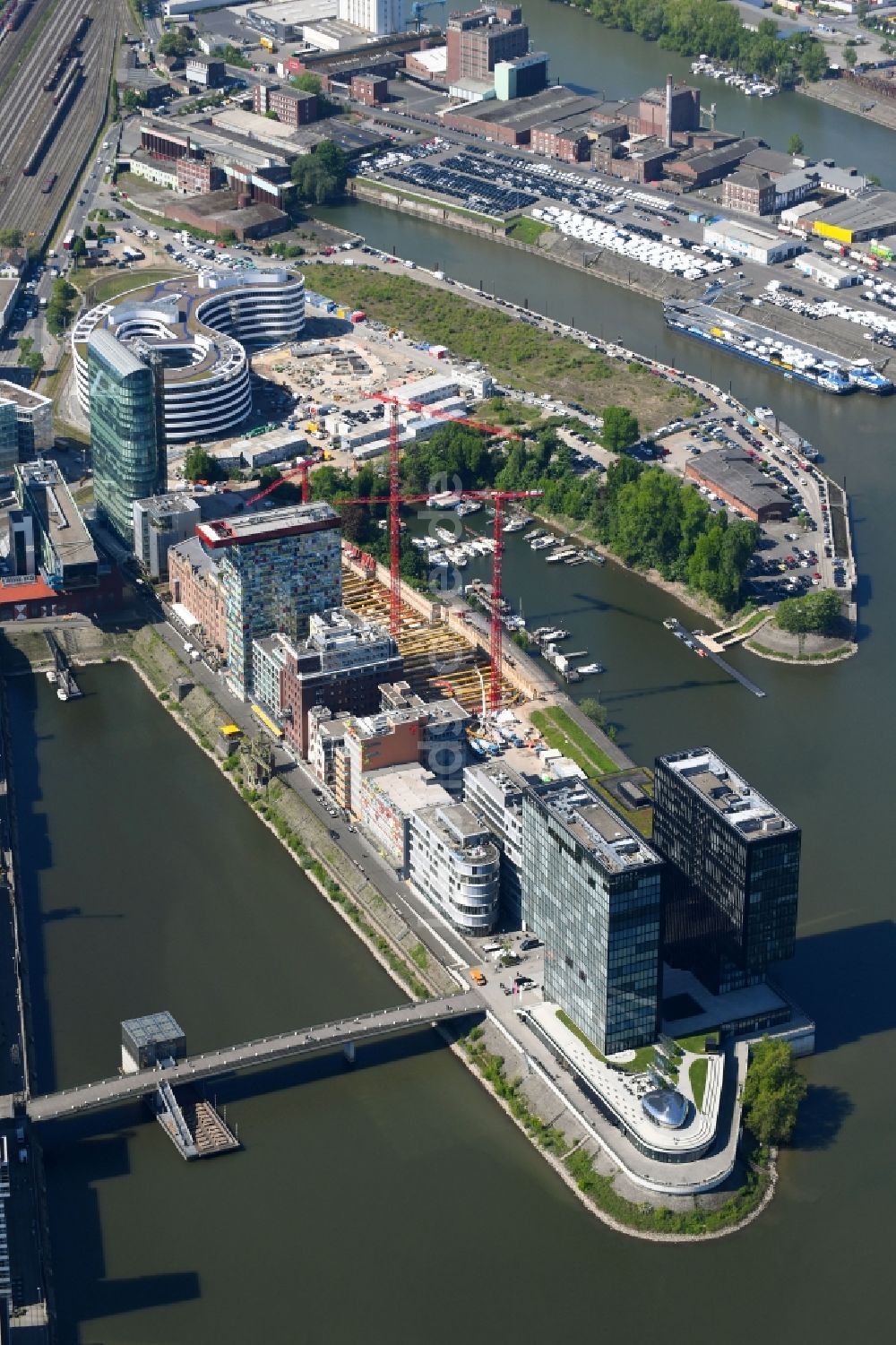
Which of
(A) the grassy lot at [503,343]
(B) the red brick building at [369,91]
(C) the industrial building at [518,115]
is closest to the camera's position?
(A) the grassy lot at [503,343]

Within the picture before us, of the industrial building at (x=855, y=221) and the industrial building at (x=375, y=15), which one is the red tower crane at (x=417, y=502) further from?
the industrial building at (x=375, y=15)

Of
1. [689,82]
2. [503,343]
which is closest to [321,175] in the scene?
[503,343]

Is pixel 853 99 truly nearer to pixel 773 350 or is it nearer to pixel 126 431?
pixel 773 350

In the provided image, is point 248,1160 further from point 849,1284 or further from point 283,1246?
point 849,1284

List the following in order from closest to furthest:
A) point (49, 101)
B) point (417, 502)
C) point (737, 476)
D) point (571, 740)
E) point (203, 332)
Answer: point (571, 740), point (737, 476), point (417, 502), point (203, 332), point (49, 101)

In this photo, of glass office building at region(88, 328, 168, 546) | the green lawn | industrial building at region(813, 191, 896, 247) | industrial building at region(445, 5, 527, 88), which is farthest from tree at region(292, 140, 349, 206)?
the green lawn

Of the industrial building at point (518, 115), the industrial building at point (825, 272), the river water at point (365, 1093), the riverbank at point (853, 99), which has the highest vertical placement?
the industrial building at point (518, 115)

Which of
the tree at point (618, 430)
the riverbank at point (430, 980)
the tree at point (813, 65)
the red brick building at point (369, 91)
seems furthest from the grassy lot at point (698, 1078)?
the tree at point (813, 65)
